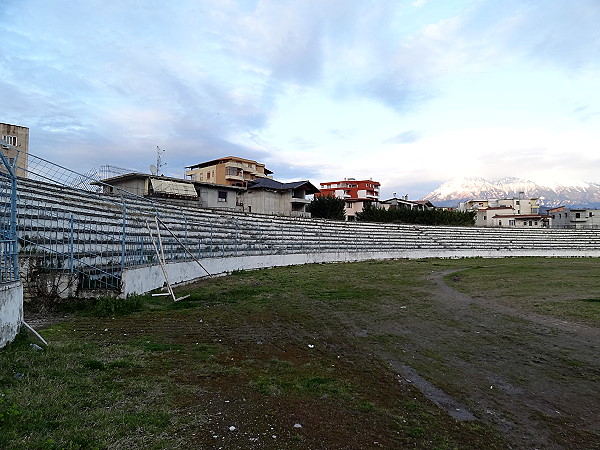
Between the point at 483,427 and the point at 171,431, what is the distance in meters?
2.86

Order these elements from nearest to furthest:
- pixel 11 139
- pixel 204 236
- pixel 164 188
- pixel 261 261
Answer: pixel 204 236
pixel 261 261
pixel 11 139
pixel 164 188

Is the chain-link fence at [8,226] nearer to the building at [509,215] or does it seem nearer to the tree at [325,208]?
the tree at [325,208]

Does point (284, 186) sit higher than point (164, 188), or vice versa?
point (284, 186)

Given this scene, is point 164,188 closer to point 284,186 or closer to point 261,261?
point 261,261

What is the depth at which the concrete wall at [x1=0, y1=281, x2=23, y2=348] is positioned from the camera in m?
5.09

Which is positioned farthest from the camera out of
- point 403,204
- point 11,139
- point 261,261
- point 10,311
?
point 403,204

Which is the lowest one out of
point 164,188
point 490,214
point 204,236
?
point 204,236

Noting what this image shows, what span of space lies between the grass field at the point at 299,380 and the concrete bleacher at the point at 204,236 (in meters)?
2.20

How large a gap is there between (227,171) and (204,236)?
158 feet

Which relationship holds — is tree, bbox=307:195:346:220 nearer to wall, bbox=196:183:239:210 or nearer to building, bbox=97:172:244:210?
wall, bbox=196:183:239:210

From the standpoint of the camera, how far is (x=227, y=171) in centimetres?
6419

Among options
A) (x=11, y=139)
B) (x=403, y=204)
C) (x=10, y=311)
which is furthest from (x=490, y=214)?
(x=10, y=311)

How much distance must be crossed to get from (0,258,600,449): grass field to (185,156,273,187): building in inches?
2219

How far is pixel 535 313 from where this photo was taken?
9453 mm
